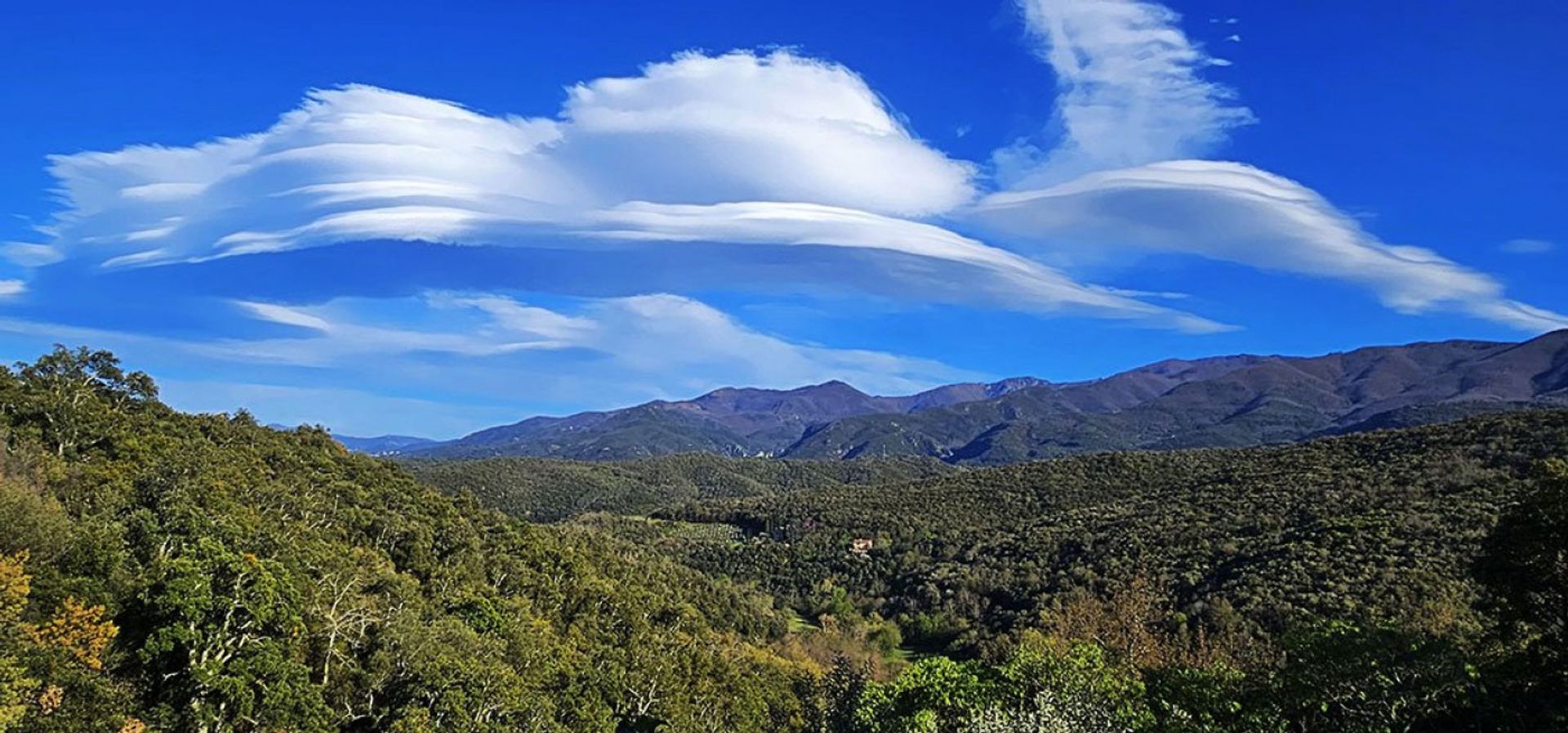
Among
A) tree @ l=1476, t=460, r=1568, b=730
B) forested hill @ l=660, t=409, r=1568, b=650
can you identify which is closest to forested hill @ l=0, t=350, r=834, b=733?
forested hill @ l=660, t=409, r=1568, b=650

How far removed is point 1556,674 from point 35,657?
4097cm

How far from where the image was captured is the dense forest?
80.1 ft

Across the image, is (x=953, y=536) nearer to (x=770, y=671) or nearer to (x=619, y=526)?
(x=770, y=671)

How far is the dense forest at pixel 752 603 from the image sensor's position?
24.4 meters

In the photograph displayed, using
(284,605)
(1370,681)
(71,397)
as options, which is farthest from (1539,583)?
(71,397)

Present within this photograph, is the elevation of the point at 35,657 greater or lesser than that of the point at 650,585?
greater

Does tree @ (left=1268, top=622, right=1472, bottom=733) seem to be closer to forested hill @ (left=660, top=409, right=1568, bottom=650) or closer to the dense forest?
the dense forest

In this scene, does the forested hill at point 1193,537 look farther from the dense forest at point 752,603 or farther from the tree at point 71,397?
the tree at point 71,397

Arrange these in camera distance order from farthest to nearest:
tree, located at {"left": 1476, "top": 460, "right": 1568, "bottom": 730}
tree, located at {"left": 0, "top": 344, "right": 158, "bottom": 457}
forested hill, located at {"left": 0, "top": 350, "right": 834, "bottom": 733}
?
tree, located at {"left": 0, "top": 344, "right": 158, "bottom": 457} < forested hill, located at {"left": 0, "top": 350, "right": 834, "bottom": 733} < tree, located at {"left": 1476, "top": 460, "right": 1568, "bottom": 730}

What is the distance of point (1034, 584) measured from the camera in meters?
80.4

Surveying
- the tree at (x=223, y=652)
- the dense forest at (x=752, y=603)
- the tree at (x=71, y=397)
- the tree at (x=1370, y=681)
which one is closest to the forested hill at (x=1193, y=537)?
the dense forest at (x=752, y=603)

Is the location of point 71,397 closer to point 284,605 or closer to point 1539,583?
point 284,605

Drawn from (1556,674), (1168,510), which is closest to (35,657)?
(1556,674)

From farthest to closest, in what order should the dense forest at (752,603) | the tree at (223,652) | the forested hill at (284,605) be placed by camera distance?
the tree at (223,652) → the forested hill at (284,605) → the dense forest at (752,603)
